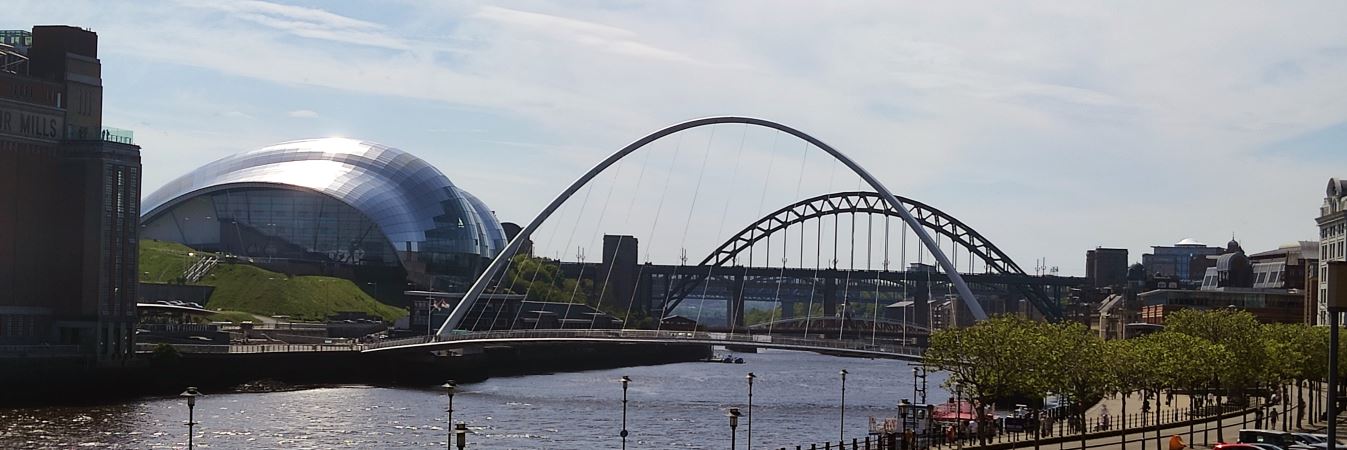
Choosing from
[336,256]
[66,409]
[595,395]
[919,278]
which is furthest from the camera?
[919,278]

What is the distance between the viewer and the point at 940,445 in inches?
2499

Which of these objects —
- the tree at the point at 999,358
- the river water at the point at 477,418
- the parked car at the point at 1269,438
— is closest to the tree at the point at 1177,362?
the tree at the point at 999,358

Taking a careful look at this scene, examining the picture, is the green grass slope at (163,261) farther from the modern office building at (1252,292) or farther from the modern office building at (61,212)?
the modern office building at (1252,292)

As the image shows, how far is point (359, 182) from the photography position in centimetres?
17438

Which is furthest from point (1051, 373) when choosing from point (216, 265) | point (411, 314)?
point (216, 265)

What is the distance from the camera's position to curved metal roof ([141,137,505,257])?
174125 mm

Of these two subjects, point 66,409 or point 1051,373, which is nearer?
point 1051,373

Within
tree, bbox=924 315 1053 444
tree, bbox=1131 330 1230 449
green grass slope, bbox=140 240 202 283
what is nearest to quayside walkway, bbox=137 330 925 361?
green grass slope, bbox=140 240 202 283

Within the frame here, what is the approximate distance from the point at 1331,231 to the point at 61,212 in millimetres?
76519

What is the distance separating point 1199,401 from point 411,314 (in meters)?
81.2

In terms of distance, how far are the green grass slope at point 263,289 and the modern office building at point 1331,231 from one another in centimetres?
7313

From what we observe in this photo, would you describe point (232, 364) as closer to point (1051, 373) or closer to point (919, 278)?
point (1051, 373)

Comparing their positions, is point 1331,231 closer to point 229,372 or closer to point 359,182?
point 229,372

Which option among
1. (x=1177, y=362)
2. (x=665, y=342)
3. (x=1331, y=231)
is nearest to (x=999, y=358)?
(x=1177, y=362)
